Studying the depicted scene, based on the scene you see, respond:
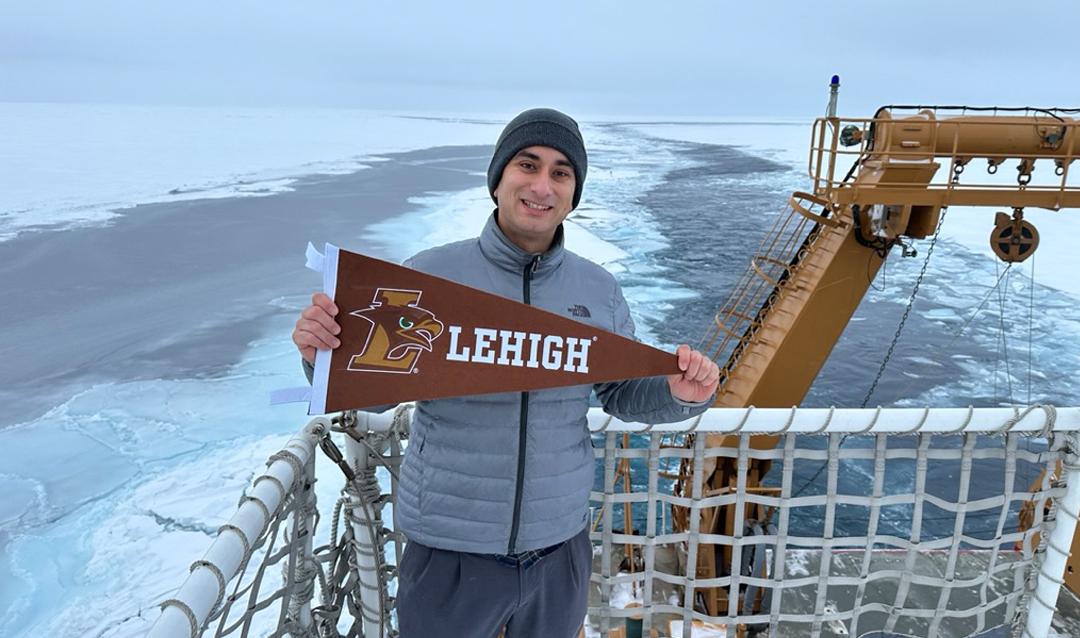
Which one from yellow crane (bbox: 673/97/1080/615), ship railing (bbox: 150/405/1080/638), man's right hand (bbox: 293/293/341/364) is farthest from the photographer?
yellow crane (bbox: 673/97/1080/615)

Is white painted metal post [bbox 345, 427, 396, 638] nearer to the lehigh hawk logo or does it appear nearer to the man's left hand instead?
the lehigh hawk logo

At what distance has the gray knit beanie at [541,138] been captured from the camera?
53.0 inches

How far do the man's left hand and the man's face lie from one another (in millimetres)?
368

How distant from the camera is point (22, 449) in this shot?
5.54 metres

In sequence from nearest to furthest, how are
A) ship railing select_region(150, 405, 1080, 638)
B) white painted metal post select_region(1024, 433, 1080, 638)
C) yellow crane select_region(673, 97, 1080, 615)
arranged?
1. ship railing select_region(150, 405, 1080, 638)
2. white painted metal post select_region(1024, 433, 1080, 638)
3. yellow crane select_region(673, 97, 1080, 615)

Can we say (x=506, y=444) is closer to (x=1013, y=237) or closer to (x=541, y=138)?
(x=541, y=138)

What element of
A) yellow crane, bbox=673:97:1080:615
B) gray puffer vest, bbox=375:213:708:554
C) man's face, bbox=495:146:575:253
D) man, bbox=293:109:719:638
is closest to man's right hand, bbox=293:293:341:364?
man, bbox=293:109:719:638

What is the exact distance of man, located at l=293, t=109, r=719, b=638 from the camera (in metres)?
1.32

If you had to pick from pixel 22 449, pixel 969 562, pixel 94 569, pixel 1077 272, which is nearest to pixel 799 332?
pixel 969 562

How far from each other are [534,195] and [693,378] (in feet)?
1.61

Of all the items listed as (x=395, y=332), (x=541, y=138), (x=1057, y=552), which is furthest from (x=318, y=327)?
(x=1057, y=552)

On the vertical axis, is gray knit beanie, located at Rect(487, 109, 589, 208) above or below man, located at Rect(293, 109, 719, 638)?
above

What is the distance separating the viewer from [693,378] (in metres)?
1.33

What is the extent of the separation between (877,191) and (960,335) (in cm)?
715
